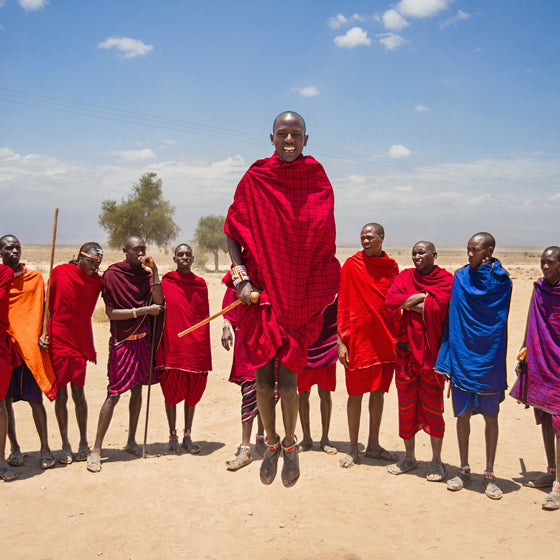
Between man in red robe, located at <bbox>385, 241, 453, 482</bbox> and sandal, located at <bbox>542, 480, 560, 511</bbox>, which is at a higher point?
man in red robe, located at <bbox>385, 241, 453, 482</bbox>

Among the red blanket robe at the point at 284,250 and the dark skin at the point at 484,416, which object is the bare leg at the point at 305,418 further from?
the red blanket robe at the point at 284,250

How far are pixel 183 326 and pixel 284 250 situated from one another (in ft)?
12.7

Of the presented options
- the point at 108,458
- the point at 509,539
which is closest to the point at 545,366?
the point at 509,539

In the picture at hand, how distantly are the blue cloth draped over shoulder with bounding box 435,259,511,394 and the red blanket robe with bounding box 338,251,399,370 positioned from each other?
2.97 ft

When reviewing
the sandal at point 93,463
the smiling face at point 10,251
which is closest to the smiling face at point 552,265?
the sandal at point 93,463

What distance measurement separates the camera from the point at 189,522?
551 centimetres

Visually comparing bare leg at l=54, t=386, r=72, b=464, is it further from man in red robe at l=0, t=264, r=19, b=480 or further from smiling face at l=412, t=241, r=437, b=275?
smiling face at l=412, t=241, r=437, b=275

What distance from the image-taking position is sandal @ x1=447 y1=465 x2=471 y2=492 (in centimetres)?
616

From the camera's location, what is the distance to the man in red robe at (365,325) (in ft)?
22.5

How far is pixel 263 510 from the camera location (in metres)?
5.78

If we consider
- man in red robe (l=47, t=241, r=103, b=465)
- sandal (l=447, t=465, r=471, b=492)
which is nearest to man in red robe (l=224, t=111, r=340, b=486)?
sandal (l=447, t=465, r=471, b=492)

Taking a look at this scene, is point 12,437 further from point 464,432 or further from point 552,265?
point 552,265

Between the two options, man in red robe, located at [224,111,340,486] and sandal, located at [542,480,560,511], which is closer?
man in red robe, located at [224,111,340,486]

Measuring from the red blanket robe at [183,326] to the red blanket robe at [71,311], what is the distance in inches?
37.3
